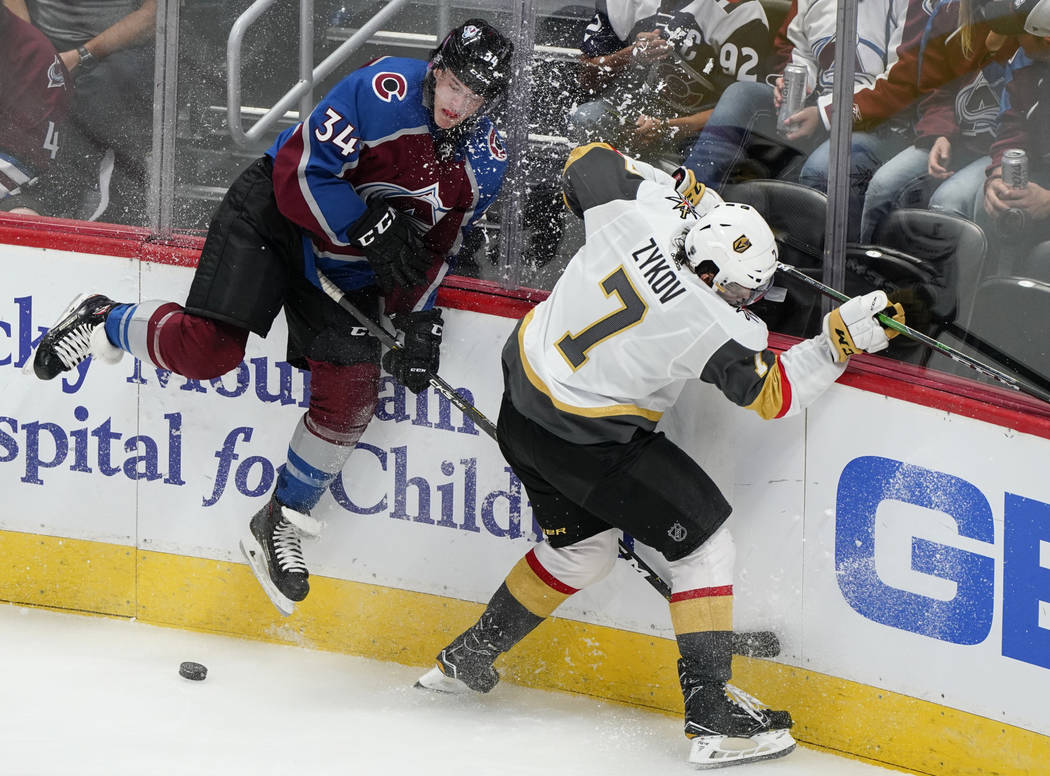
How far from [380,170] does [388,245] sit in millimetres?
173

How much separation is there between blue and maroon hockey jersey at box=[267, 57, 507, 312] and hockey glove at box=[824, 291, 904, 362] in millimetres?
868

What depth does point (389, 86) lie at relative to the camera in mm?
2957

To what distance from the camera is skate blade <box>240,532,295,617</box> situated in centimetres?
335

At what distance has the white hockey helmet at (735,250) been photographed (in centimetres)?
263

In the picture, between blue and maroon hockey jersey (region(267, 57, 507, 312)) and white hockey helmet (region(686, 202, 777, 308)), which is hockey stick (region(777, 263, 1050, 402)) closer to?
white hockey helmet (region(686, 202, 777, 308))

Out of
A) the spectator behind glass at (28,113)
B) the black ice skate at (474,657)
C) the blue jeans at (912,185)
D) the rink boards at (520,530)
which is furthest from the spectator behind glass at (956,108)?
the spectator behind glass at (28,113)

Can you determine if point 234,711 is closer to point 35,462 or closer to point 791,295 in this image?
point 35,462

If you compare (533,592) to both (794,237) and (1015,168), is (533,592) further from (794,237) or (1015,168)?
(1015,168)

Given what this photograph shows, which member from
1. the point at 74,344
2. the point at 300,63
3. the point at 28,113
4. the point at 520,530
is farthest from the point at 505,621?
the point at 28,113

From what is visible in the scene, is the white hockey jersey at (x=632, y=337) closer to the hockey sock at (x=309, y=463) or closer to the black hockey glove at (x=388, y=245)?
the black hockey glove at (x=388, y=245)

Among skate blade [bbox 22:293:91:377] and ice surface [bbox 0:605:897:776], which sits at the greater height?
skate blade [bbox 22:293:91:377]

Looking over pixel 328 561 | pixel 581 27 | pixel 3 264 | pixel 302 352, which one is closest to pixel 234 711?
pixel 328 561

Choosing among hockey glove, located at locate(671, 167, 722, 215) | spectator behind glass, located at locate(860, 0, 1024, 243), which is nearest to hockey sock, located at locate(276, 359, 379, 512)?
hockey glove, located at locate(671, 167, 722, 215)

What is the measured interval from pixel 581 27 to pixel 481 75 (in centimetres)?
36
